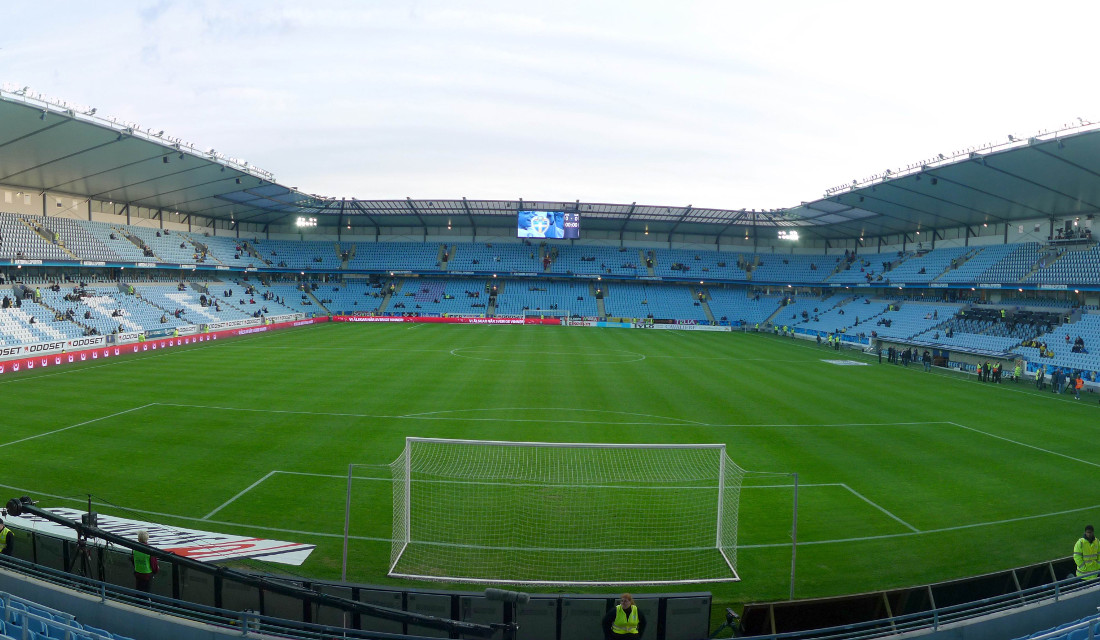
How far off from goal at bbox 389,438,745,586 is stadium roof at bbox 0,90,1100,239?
1116 inches

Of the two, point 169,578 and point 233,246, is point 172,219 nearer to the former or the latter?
point 233,246

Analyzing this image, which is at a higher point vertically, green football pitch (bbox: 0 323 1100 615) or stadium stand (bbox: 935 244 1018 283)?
stadium stand (bbox: 935 244 1018 283)

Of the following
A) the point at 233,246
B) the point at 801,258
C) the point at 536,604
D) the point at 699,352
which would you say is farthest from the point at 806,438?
the point at 233,246

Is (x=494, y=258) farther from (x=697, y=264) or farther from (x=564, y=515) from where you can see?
(x=564, y=515)

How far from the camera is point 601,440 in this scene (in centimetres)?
1762

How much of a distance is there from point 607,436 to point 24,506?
13.9 meters

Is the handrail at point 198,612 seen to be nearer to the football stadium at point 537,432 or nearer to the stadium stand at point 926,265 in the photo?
the football stadium at point 537,432

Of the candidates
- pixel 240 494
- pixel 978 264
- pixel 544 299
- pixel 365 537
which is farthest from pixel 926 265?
pixel 240 494

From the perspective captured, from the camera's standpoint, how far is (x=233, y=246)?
6706 cm

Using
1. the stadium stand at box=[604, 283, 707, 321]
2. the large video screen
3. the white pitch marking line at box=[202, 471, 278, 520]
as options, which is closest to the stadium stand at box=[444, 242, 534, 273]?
the large video screen

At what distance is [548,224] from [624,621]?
63410mm

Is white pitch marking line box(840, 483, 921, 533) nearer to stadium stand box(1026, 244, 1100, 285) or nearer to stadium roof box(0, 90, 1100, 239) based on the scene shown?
stadium roof box(0, 90, 1100, 239)

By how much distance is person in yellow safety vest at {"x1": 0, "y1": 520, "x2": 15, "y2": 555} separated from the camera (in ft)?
28.3

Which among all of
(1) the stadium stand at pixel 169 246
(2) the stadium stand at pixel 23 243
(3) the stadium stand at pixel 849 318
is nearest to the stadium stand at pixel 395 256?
(1) the stadium stand at pixel 169 246
